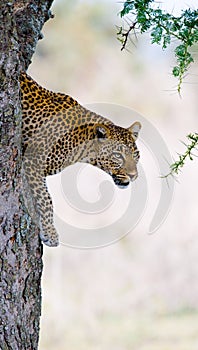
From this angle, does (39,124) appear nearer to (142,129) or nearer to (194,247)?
(142,129)

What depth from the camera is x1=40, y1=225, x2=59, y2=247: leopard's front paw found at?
263cm

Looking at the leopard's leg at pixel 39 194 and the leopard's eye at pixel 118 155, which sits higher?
the leopard's eye at pixel 118 155

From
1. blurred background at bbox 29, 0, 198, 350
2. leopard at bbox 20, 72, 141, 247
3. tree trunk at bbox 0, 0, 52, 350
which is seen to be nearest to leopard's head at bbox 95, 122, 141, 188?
leopard at bbox 20, 72, 141, 247

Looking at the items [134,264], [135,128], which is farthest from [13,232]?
[134,264]

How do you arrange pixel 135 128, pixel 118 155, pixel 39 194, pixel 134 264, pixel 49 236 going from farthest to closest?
pixel 134 264 < pixel 135 128 < pixel 118 155 < pixel 49 236 < pixel 39 194

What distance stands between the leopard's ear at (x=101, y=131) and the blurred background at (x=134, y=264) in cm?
388

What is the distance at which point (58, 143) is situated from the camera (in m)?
2.70

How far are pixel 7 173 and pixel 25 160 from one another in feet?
1.43

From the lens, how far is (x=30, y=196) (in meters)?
2.30

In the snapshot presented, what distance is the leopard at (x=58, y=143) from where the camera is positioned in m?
2.56

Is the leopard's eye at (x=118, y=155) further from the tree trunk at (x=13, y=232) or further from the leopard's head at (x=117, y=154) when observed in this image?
the tree trunk at (x=13, y=232)

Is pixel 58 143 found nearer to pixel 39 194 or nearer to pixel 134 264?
pixel 39 194

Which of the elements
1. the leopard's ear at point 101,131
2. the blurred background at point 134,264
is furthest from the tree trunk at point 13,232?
the blurred background at point 134,264

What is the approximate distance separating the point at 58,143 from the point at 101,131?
0.18m
